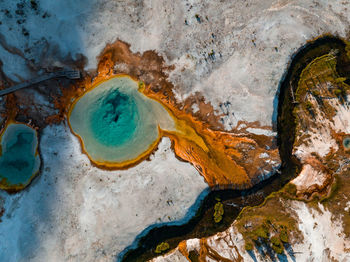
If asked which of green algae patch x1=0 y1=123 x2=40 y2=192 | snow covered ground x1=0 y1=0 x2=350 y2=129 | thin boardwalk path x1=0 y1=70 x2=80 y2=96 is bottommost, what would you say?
green algae patch x1=0 y1=123 x2=40 y2=192

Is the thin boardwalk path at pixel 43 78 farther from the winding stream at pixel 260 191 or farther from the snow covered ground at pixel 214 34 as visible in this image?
the winding stream at pixel 260 191

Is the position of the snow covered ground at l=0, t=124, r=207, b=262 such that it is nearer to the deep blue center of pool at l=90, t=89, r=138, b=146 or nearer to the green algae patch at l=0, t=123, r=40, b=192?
the green algae patch at l=0, t=123, r=40, b=192

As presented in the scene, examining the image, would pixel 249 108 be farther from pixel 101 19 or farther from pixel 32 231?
pixel 32 231

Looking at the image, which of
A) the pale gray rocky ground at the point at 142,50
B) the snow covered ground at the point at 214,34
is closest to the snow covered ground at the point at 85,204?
the pale gray rocky ground at the point at 142,50

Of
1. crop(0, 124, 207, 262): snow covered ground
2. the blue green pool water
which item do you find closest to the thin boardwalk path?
the blue green pool water

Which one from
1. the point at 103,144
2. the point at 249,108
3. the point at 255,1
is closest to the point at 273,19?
the point at 255,1
